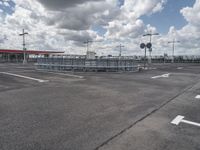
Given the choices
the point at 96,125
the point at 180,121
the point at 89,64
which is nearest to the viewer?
the point at 96,125

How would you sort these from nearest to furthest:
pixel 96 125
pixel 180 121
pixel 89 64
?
1. pixel 96 125
2. pixel 180 121
3. pixel 89 64

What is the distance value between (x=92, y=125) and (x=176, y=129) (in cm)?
208

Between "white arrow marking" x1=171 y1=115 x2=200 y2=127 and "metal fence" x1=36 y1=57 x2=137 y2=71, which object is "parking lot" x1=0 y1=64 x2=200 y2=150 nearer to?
"white arrow marking" x1=171 y1=115 x2=200 y2=127

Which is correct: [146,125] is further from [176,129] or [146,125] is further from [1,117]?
[1,117]

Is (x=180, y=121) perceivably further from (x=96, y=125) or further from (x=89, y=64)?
(x=89, y=64)

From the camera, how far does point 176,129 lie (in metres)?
4.24

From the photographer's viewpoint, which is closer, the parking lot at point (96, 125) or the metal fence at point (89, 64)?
the parking lot at point (96, 125)

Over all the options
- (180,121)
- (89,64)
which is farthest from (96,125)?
(89,64)

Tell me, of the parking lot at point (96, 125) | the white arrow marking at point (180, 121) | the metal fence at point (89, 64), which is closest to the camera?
the parking lot at point (96, 125)

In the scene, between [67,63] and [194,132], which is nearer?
[194,132]

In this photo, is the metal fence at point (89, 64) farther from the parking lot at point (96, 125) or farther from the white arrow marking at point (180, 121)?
the white arrow marking at point (180, 121)

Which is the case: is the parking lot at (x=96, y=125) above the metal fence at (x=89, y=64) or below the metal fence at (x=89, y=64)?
below

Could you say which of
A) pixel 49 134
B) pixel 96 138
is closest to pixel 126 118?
pixel 96 138

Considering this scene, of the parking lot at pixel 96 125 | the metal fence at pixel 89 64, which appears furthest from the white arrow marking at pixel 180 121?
the metal fence at pixel 89 64
